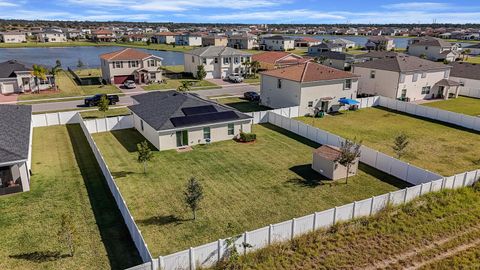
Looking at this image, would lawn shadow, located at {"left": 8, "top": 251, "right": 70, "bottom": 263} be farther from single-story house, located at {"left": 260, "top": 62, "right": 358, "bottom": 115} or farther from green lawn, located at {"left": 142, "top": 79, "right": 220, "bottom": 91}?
green lawn, located at {"left": 142, "top": 79, "right": 220, "bottom": 91}

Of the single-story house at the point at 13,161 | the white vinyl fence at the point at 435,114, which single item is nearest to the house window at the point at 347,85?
the white vinyl fence at the point at 435,114

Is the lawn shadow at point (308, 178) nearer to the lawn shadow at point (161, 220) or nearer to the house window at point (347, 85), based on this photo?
the lawn shadow at point (161, 220)

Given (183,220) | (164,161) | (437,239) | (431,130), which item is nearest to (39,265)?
(183,220)

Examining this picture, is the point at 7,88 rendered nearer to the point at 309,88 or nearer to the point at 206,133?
the point at 206,133

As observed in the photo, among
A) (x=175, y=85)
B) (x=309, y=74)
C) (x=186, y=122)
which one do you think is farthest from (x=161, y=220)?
(x=175, y=85)

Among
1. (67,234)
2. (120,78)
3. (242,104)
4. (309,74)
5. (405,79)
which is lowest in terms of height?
(242,104)
